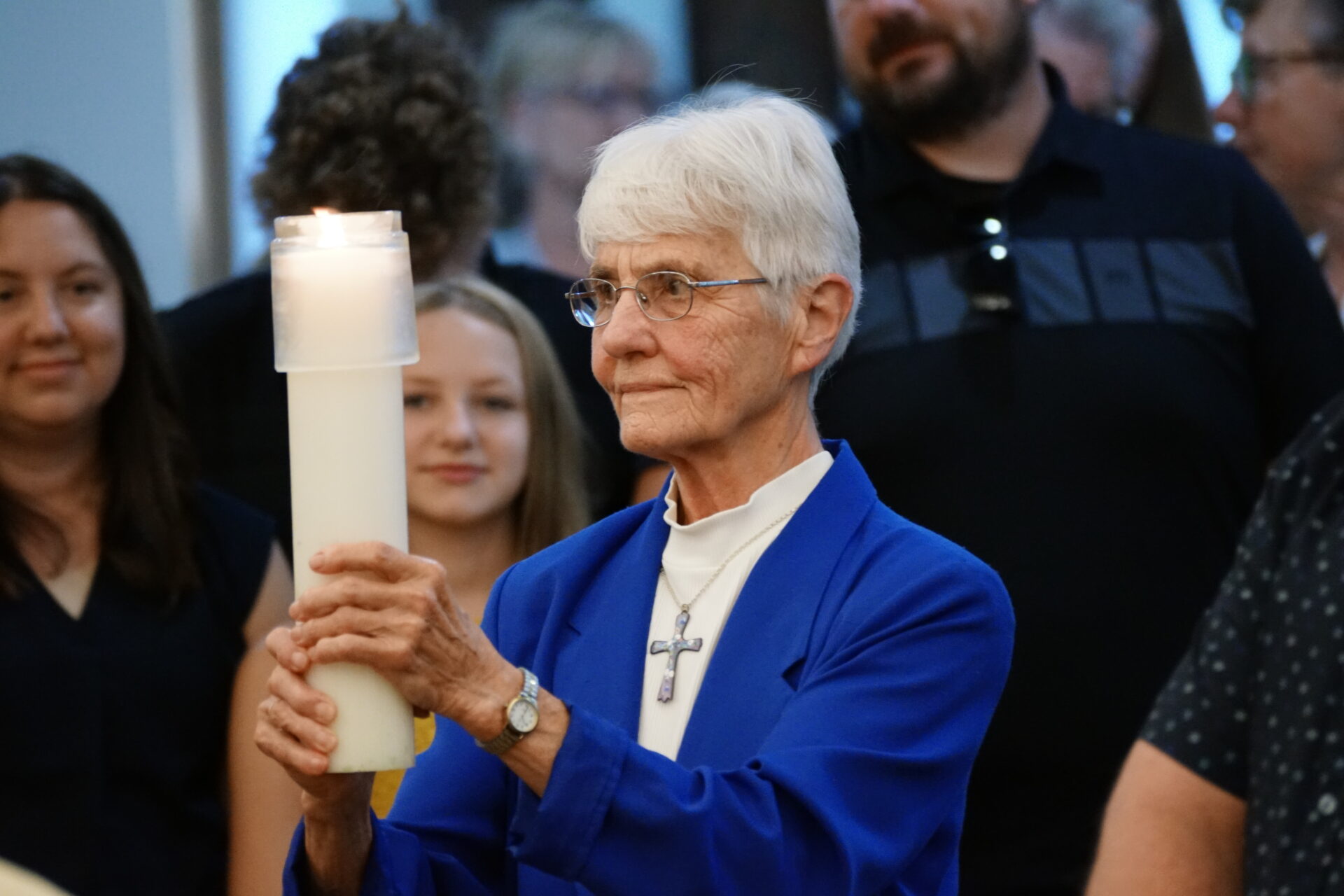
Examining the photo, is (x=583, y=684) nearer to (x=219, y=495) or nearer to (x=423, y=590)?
(x=423, y=590)

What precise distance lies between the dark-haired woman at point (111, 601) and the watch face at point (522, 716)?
1.33 meters

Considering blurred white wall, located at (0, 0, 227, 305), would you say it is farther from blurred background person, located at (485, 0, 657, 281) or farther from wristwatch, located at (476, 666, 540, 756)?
A: wristwatch, located at (476, 666, 540, 756)

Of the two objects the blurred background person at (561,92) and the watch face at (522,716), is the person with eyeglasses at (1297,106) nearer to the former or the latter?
the blurred background person at (561,92)

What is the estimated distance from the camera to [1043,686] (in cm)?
299

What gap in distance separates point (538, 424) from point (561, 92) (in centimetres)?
163

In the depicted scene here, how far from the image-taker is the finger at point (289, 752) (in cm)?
148

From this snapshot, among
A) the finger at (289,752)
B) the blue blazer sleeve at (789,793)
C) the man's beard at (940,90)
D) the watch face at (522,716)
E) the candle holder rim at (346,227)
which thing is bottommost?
the blue blazer sleeve at (789,793)

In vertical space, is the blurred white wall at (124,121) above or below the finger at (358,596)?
above

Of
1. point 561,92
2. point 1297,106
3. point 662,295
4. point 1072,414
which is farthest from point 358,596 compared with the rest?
point 561,92

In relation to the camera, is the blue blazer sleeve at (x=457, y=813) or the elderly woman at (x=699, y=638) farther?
the blue blazer sleeve at (x=457, y=813)

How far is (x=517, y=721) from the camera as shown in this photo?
4.97ft

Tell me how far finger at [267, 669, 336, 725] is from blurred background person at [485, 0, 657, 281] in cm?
308

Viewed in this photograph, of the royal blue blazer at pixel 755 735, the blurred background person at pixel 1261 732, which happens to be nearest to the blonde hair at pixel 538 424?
the royal blue blazer at pixel 755 735

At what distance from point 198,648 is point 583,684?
1108 millimetres
